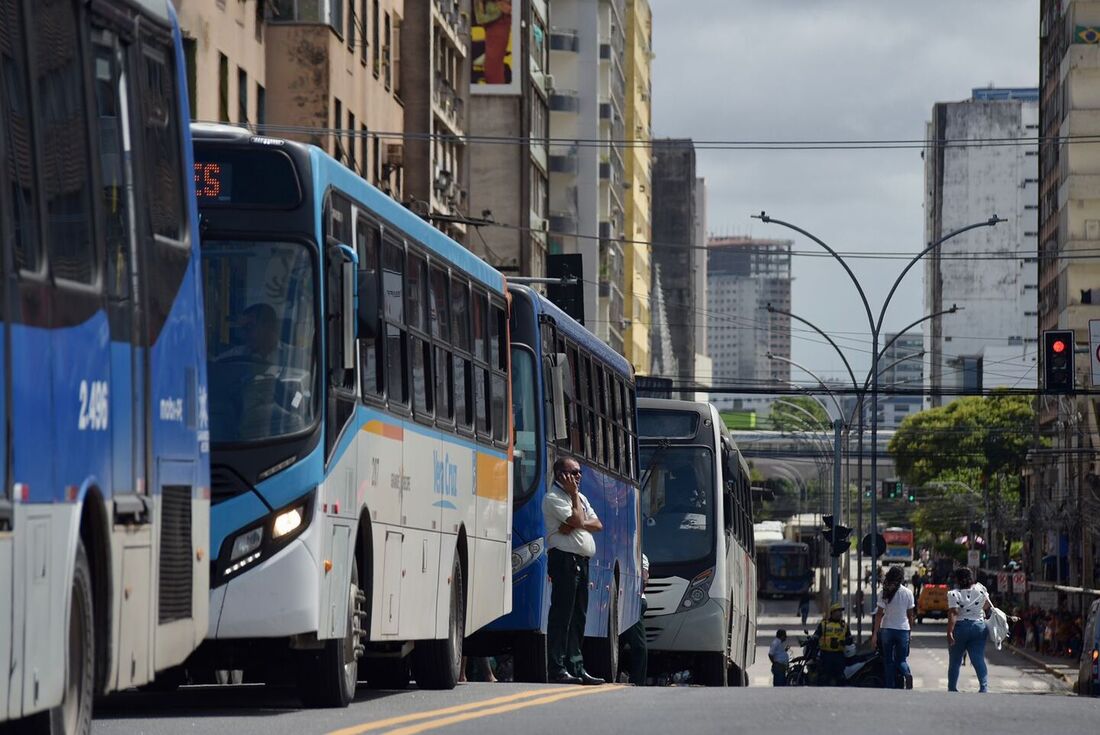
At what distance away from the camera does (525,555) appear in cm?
2095

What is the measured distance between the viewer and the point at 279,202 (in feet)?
44.8

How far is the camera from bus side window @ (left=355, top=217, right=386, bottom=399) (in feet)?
48.2

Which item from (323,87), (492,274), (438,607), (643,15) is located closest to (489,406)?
(492,274)

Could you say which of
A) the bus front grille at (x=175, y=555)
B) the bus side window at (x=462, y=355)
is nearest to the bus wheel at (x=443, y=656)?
the bus side window at (x=462, y=355)

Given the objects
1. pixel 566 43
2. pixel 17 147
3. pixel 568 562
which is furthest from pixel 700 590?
pixel 566 43

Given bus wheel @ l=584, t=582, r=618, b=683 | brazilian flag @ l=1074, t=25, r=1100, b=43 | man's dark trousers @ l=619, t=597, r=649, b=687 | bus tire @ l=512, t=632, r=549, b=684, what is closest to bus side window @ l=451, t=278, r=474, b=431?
bus tire @ l=512, t=632, r=549, b=684

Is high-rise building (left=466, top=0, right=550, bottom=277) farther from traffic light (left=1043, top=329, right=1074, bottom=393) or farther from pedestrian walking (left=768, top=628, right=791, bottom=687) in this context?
traffic light (left=1043, top=329, right=1074, bottom=393)

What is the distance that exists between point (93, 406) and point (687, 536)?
22823mm

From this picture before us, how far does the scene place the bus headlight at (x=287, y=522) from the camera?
13086 mm

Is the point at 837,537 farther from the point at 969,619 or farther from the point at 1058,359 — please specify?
the point at 969,619

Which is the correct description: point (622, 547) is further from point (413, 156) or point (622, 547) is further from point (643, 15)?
point (643, 15)

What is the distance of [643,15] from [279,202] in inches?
5061

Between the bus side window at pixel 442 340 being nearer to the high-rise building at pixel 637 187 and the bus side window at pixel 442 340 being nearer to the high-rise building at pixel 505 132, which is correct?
the high-rise building at pixel 505 132

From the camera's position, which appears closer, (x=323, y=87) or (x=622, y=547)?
(x=622, y=547)
